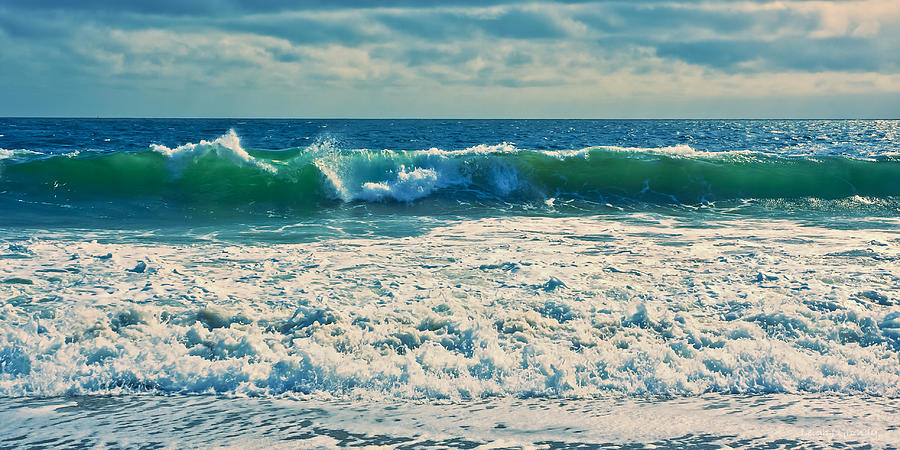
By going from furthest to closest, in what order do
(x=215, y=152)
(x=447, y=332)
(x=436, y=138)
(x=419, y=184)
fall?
(x=436, y=138)
(x=215, y=152)
(x=419, y=184)
(x=447, y=332)

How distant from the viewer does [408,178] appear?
14320 millimetres

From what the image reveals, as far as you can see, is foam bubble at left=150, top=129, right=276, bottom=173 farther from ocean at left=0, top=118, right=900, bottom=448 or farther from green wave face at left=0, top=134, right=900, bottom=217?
ocean at left=0, top=118, right=900, bottom=448

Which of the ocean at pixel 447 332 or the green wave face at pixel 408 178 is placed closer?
the ocean at pixel 447 332

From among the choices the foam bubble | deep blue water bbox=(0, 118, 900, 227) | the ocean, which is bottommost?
the ocean

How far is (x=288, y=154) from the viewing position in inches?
725

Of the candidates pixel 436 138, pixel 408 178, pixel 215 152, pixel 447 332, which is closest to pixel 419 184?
pixel 408 178

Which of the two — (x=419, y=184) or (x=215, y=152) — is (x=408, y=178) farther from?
(x=215, y=152)

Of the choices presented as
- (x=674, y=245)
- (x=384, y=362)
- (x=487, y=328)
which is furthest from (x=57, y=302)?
(x=674, y=245)

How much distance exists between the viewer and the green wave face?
13.8m

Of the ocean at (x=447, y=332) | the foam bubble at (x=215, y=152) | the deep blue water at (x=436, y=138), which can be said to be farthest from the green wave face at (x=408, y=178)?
the deep blue water at (x=436, y=138)

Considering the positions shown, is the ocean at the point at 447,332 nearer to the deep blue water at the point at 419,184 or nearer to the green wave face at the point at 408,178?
the deep blue water at the point at 419,184

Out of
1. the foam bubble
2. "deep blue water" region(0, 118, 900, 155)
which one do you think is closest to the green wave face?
the foam bubble

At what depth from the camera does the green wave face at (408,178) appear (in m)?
13.8

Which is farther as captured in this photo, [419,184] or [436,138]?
[436,138]
